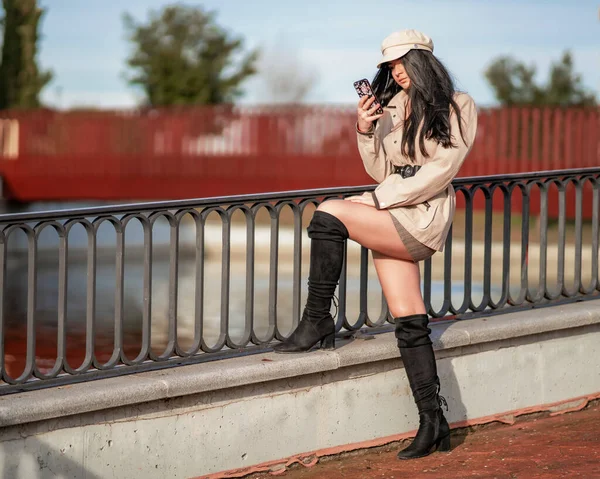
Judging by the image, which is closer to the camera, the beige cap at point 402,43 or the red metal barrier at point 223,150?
the beige cap at point 402,43

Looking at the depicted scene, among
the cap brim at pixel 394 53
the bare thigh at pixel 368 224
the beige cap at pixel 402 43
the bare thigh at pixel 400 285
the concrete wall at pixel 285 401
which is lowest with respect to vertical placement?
the concrete wall at pixel 285 401

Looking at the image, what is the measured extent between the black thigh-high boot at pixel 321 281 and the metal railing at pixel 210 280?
181 millimetres

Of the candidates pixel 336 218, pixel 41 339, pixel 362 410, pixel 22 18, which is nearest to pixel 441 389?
pixel 362 410

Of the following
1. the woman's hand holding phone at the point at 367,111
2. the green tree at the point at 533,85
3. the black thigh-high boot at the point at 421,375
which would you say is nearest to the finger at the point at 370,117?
the woman's hand holding phone at the point at 367,111

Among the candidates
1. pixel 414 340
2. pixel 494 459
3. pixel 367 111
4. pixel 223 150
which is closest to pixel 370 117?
pixel 367 111

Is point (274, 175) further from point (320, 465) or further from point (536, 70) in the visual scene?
point (536, 70)

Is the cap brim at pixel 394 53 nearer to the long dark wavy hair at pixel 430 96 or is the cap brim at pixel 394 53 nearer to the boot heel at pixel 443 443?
the long dark wavy hair at pixel 430 96

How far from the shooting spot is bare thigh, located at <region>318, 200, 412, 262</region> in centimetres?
492

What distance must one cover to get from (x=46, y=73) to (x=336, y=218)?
58354 millimetres

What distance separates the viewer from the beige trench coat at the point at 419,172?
15.9ft

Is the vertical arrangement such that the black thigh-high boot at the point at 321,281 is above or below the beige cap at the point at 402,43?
below

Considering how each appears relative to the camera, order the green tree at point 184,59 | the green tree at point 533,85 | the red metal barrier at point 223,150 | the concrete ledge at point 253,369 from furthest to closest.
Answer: the green tree at point 533,85 → the green tree at point 184,59 → the red metal barrier at point 223,150 → the concrete ledge at point 253,369

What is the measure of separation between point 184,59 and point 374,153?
4653 cm

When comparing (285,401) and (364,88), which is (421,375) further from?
(364,88)
